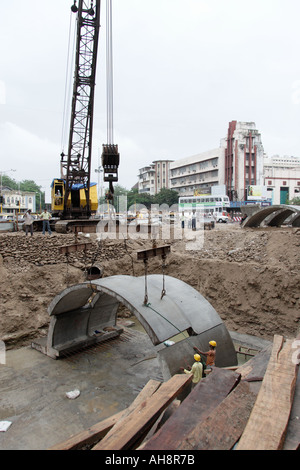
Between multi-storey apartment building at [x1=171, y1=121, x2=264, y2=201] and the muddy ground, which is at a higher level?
multi-storey apartment building at [x1=171, y1=121, x2=264, y2=201]

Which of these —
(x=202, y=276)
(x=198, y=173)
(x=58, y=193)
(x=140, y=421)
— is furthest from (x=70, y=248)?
(x=198, y=173)

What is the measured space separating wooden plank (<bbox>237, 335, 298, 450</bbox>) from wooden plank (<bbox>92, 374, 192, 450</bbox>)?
1179 millimetres

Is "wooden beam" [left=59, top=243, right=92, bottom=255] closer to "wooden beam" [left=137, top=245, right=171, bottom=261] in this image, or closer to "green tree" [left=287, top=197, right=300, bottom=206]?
"wooden beam" [left=137, top=245, right=171, bottom=261]

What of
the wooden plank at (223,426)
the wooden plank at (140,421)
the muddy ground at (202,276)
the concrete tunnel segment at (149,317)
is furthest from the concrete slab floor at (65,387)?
the wooden plank at (223,426)

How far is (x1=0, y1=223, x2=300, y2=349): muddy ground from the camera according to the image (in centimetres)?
1162

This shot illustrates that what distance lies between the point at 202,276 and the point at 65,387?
8067mm

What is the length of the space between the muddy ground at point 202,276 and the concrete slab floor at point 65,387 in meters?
1.82

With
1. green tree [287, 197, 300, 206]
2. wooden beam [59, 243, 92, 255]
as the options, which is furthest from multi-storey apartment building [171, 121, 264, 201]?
wooden beam [59, 243, 92, 255]

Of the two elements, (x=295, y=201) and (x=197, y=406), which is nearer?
(x=197, y=406)

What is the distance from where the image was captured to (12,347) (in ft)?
34.5

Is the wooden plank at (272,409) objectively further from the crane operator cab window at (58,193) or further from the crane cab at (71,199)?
the crane operator cab window at (58,193)

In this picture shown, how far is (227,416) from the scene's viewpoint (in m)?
2.99

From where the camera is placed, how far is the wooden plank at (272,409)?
265 centimetres

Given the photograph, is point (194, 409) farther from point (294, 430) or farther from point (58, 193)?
point (58, 193)
